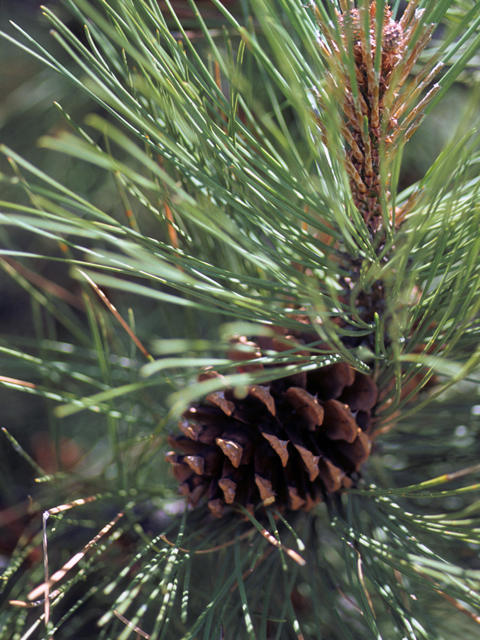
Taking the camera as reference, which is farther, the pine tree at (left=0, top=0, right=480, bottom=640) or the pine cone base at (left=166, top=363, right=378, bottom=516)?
the pine cone base at (left=166, top=363, right=378, bottom=516)

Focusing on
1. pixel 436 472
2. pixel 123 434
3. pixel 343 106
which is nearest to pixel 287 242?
pixel 343 106

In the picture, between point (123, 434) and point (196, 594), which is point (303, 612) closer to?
point (196, 594)

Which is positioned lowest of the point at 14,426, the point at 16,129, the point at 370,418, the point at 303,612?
the point at 14,426

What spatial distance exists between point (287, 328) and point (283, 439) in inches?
3.4

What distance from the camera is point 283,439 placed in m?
0.38

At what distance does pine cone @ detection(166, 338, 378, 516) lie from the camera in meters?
0.37

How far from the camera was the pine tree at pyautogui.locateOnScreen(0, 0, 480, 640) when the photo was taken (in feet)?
0.89

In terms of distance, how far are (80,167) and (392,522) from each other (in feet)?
2.48

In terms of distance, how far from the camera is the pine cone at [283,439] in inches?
14.7

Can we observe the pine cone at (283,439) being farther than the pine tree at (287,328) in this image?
Yes

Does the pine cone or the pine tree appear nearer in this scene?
the pine tree

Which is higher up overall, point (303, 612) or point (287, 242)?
point (287, 242)

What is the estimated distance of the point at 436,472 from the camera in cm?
54

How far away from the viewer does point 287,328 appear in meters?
0.40
